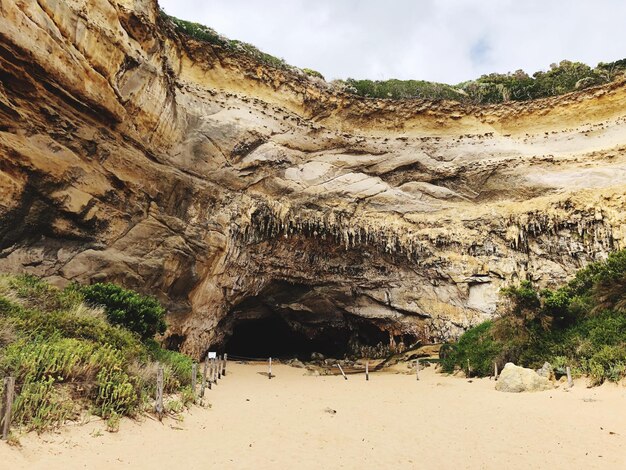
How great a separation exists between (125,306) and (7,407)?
7.20 metres

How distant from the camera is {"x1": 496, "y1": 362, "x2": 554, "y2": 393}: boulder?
11.2m

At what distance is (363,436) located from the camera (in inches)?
297

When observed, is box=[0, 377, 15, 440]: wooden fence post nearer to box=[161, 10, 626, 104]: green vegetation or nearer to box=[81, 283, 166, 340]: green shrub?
box=[81, 283, 166, 340]: green shrub

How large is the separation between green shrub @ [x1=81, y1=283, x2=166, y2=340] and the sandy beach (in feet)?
10.7

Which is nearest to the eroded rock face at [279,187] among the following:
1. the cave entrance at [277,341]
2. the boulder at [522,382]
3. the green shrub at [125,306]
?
the cave entrance at [277,341]

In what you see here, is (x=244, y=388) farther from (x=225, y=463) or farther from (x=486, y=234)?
(x=486, y=234)

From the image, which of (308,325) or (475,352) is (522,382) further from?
(308,325)

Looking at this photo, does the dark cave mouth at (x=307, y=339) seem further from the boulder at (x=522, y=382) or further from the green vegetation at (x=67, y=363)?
the green vegetation at (x=67, y=363)

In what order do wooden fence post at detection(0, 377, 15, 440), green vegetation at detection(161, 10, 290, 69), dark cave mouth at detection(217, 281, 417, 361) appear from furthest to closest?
green vegetation at detection(161, 10, 290, 69)
dark cave mouth at detection(217, 281, 417, 361)
wooden fence post at detection(0, 377, 15, 440)

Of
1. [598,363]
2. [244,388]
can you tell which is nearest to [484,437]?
[598,363]

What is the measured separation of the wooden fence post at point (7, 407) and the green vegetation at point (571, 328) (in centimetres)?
1218

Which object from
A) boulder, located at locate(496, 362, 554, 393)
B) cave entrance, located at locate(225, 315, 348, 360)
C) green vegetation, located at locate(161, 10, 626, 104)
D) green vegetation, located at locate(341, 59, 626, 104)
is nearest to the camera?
boulder, located at locate(496, 362, 554, 393)

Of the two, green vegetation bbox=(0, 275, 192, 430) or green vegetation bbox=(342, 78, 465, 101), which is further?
green vegetation bbox=(342, 78, 465, 101)

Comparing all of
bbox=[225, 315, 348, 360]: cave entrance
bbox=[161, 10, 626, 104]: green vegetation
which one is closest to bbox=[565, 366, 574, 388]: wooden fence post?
bbox=[225, 315, 348, 360]: cave entrance
